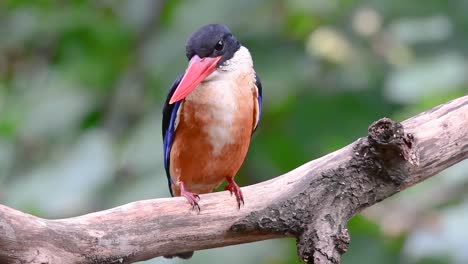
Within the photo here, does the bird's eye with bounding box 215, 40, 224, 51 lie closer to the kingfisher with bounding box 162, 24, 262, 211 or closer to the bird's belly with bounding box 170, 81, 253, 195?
the kingfisher with bounding box 162, 24, 262, 211

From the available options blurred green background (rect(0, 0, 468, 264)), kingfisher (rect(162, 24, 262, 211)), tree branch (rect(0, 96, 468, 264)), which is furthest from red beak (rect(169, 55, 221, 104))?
blurred green background (rect(0, 0, 468, 264))

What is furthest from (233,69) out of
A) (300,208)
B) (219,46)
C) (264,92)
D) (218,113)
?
(300,208)

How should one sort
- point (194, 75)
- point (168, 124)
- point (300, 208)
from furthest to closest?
point (168, 124)
point (194, 75)
point (300, 208)

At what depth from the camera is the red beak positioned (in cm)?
414

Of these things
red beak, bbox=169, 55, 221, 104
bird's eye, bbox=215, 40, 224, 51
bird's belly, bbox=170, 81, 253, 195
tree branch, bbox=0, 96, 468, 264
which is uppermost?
bird's eye, bbox=215, 40, 224, 51

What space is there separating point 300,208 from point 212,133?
735 millimetres

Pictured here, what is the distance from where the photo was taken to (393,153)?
3.63 meters

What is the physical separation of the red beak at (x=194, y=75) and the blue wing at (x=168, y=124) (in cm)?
13

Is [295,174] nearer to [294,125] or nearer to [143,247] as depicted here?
[143,247]

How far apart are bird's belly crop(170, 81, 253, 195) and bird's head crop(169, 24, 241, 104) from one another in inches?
4.5

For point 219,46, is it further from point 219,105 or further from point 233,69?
point 219,105

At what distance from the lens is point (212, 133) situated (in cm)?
432

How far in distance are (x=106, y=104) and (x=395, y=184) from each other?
2.09 m

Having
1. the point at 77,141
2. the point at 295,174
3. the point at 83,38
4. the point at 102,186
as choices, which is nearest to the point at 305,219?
the point at 295,174
